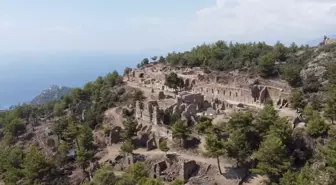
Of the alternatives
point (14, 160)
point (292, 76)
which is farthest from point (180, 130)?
point (14, 160)

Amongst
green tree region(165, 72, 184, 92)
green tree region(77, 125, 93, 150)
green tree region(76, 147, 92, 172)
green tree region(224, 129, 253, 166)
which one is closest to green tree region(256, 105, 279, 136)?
green tree region(224, 129, 253, 166)

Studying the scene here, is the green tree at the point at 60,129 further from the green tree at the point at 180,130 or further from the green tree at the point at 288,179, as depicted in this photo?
the green tree at the point at 288,179

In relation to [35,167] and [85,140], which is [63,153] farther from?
[35,167]

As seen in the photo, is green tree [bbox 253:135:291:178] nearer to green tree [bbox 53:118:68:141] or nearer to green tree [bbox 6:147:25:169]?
green tree [bbox 53:118:68:141]

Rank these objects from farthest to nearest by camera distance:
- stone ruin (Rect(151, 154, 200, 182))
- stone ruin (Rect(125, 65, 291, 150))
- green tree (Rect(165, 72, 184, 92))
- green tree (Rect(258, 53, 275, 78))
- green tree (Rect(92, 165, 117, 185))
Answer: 1. green tree (Rect(165, 72, 184, 92))
2. green tree (Rect(258, 53, 275, 78))
3. stone ruin (Rect(125, 65, 291, 150))
4. stone ruin (Rect(151, 154, 200, 182))
5. green tree (Rect(92, 165, 117, 185))

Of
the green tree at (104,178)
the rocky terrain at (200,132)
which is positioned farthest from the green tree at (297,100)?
the green tree at (104,178)

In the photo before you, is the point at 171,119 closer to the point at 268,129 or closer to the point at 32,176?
the point at 268,129
